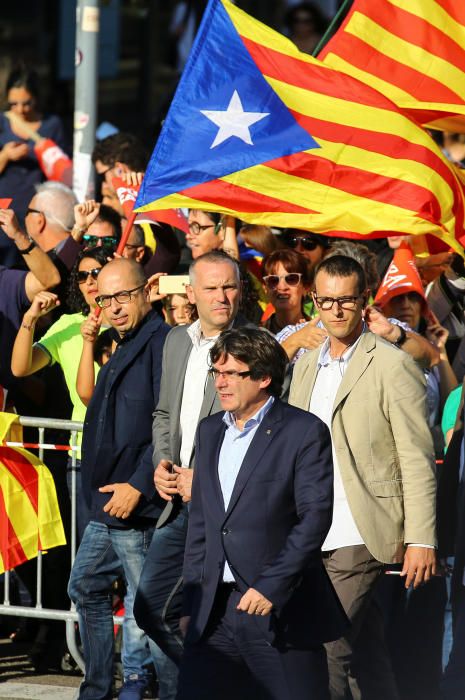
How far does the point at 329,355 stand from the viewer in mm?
7293

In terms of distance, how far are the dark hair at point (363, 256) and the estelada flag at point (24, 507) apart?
2.09m

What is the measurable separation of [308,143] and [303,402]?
1833 mm

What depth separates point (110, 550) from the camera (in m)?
7.63

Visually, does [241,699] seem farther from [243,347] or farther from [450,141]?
[450,141]

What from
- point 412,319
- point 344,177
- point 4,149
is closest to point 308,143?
point 344,177

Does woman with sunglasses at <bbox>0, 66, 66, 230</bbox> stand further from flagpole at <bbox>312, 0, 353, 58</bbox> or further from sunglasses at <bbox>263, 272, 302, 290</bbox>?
sunglasses at <bbox>263, 272, 302, 290</bbox>

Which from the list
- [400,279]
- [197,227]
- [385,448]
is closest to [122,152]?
[197,227]

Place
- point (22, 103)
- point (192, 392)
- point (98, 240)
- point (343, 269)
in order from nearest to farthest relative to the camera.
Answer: point (343, 269)
point (192, 392)
point (98, 240)
point (22, 103)

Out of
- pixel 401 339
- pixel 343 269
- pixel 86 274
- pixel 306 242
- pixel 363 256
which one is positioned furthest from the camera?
pixel 306 242

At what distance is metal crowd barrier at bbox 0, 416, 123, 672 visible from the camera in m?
8.31

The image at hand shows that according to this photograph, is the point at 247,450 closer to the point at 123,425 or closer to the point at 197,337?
the point at 197,337

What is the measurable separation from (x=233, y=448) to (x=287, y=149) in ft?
8.46

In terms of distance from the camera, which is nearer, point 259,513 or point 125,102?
point 259,513

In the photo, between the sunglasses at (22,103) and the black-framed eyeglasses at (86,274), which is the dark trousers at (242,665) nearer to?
the black-framed eyeglasses at (86,274)
